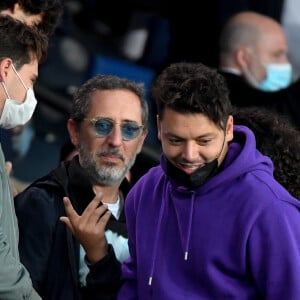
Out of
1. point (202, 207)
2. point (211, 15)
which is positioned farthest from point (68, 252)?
point (211, 15)

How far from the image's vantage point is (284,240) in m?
2.80

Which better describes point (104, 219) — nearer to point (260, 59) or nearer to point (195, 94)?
point (195, 94)

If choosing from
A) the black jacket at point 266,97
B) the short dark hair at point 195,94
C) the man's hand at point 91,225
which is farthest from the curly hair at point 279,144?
the black jacket at point 266,97

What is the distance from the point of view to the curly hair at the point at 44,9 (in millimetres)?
4230

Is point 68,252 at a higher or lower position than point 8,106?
lower

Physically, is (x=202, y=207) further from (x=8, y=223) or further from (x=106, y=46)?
(x=106, y=46)

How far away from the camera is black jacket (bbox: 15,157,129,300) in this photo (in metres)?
3.36

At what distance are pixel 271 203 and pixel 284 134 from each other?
1.89 ft

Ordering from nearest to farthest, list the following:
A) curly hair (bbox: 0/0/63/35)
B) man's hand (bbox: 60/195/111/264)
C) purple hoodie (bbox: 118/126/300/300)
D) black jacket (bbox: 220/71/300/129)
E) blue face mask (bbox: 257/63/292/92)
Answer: purple hoodie (bbox: 118/126/300/300)
man's hand (bbox: 60/195/111/264)
curly hair (bbox: 0/0/63/35)
black jacket (bbox: 220/71/300/129)
blue face mask (bbox: 257/63/292/92)

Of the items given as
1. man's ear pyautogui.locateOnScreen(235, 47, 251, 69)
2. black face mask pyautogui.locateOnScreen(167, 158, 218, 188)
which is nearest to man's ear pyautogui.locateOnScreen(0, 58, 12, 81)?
black face mask pyautogui.locateOnScreen(167, 158, 218, 188)

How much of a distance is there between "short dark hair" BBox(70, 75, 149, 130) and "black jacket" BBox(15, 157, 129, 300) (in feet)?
1.02

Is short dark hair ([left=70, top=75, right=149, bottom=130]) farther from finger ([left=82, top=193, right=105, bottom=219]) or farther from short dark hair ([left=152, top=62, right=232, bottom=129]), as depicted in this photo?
short dark hair ([left=152, top=62, right=232, bottom=129])

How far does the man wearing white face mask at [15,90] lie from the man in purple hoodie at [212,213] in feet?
1.38

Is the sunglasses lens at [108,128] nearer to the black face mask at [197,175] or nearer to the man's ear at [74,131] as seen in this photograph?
the man's ear at [74,131]
